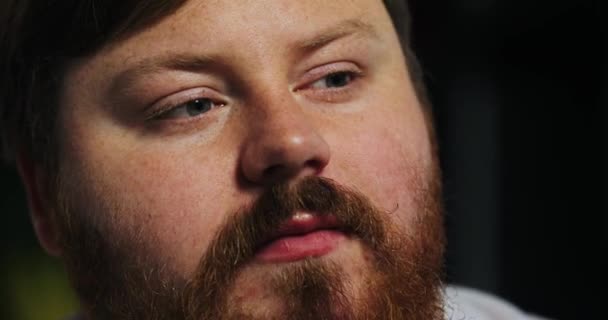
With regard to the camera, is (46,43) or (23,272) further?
(23,272)

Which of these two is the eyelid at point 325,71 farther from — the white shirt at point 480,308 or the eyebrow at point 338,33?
the white shirt at point 480,308

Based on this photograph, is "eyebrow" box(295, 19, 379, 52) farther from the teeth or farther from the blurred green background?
the blurred green background

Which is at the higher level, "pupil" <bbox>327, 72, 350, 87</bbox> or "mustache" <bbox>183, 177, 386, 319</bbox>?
"pupil" <bbox>327, 72, 350, 87</bbox>

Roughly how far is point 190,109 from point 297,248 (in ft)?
0.87

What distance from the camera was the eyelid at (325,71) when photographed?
3.56 ft

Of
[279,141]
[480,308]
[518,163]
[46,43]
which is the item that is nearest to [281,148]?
[279,141]

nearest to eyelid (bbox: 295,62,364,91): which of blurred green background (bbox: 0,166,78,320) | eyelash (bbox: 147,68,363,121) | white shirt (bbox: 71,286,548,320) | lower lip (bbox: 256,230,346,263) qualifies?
eyelash (bbox: 147,68,363,121)

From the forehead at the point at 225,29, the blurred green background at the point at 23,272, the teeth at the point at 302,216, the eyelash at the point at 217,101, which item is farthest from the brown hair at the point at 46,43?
the blurred green background at the point at 23,272

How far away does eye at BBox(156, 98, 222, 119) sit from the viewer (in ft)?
3.52

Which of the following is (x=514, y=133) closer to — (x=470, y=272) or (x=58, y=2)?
(x=470, y=272)

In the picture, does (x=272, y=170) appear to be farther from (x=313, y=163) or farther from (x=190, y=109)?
(x=190, y=109)

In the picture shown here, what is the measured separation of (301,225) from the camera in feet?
3.27

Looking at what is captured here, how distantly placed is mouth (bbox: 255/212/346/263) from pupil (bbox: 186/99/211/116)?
22cm

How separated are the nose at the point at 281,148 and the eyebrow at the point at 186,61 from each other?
0.10 metres
